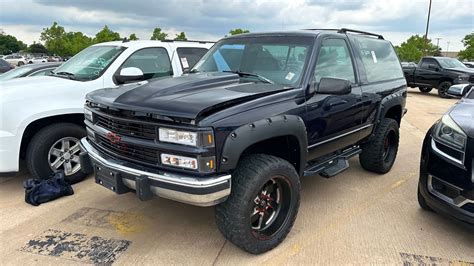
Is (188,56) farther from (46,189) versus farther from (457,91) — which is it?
(457,91)

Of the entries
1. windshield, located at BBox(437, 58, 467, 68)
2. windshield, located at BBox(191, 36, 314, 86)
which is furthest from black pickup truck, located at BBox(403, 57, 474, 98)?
windshield, located at BBox(191, 36, 314, 86)

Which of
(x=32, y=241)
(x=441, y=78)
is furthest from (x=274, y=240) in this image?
(x=441, y=78)

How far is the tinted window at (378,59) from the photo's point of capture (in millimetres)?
4719

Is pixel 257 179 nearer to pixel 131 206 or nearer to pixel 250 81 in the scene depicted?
pixel 250 81

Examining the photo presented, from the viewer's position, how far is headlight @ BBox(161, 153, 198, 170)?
2.68 metres

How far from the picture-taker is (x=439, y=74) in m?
16.4

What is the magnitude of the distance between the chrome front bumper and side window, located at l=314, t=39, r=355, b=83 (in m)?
1.65

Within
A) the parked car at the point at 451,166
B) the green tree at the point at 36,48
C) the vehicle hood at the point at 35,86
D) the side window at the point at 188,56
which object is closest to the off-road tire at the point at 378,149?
the parked car at the point at 451,166

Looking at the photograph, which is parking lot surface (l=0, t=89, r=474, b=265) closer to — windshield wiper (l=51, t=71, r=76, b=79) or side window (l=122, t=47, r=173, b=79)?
windshield wiper (l=51, t=71, r=76, b=79)

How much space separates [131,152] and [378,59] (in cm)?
361

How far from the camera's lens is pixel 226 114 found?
2.76m

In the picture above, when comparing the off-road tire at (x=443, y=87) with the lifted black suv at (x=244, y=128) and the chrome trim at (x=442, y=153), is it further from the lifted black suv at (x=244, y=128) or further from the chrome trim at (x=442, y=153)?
the chrome trim at (x=442, y=153)

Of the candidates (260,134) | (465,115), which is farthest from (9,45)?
(465,115)

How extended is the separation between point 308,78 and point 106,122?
6.22ft
